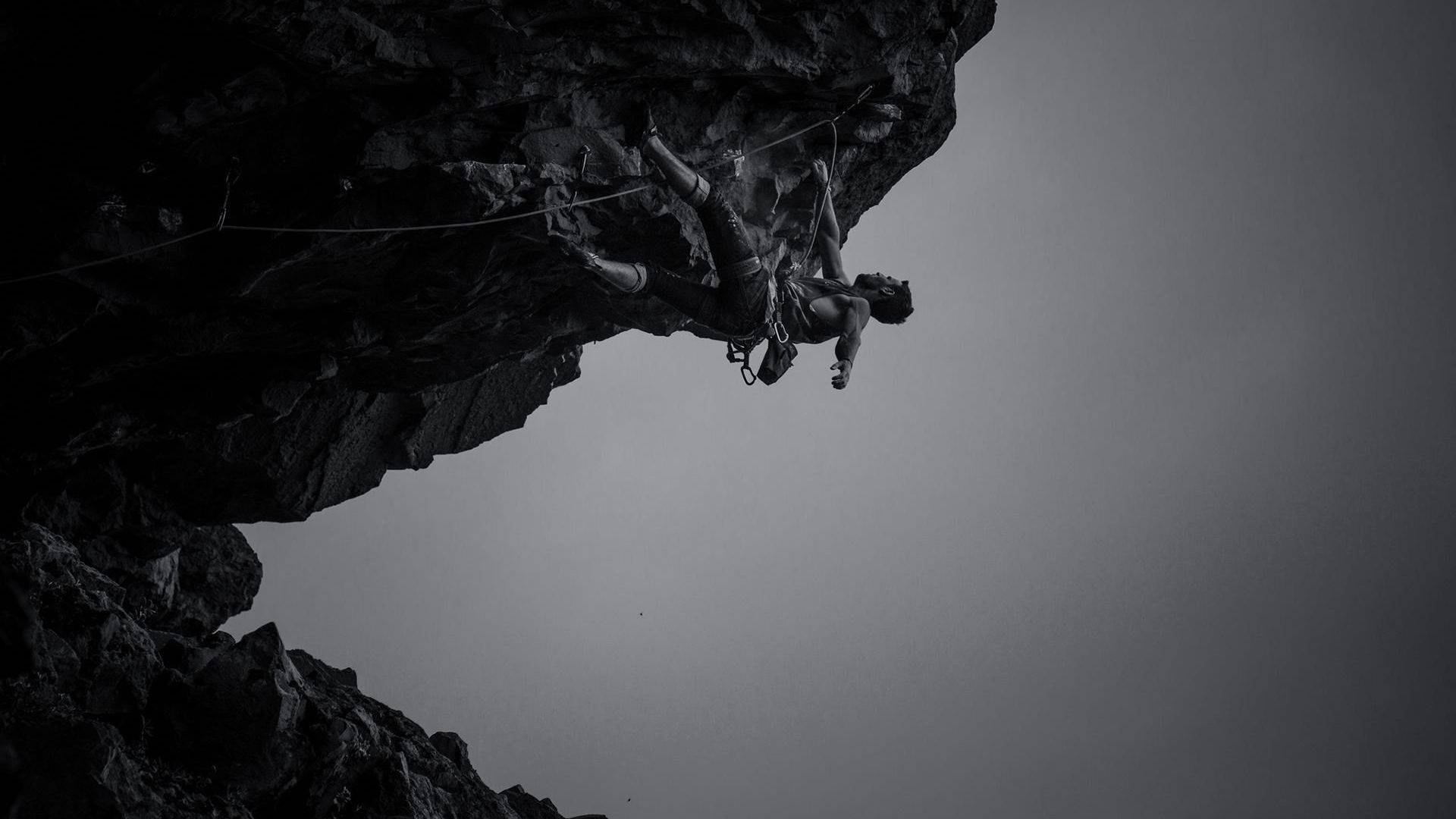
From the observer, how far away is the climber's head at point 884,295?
1122 centimetres

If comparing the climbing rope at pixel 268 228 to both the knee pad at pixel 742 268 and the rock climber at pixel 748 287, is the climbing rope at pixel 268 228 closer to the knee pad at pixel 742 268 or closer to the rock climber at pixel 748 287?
the rock climber at pixel 748 287

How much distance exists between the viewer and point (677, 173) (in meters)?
8.62

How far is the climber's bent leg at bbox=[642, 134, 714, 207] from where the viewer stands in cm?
848

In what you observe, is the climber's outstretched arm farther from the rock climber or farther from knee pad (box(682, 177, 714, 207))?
knee pad (box(682, 177, 714, 207))

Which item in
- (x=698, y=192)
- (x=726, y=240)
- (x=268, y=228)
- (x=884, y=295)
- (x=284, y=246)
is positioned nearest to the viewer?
(x=268, y=228)

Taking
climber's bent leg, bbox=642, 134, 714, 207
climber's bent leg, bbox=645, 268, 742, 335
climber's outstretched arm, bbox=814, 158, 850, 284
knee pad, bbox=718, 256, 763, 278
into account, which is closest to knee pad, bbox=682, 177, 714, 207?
climber's bent leg, bbox=642, 134, 714, 207

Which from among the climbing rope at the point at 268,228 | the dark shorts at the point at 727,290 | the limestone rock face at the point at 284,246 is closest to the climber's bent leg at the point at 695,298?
the dark shorts at the point at 727,290

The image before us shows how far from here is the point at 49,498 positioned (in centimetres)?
1137

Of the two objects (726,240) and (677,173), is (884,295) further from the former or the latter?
(677,173)

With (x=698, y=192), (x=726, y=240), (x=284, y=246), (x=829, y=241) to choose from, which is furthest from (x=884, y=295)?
(x=284, y=246)

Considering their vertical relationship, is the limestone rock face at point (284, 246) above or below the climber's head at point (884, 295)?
below

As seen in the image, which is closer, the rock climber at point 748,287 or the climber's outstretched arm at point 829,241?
the rock climber at point 748,287

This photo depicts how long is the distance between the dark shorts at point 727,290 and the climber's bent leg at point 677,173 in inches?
21.6

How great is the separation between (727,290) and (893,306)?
2.39 meters
